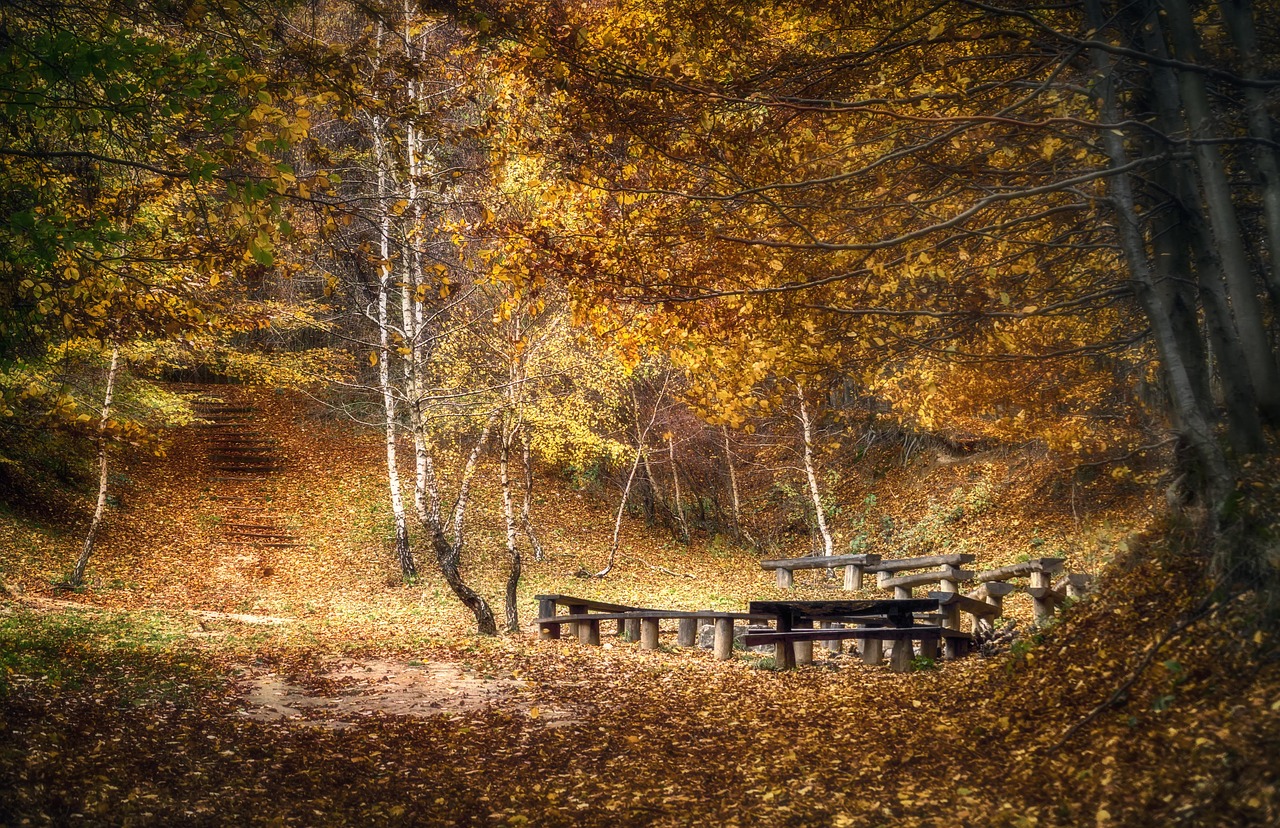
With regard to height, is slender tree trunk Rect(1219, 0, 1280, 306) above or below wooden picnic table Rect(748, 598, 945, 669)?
above

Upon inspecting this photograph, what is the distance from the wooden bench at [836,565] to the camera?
17.1 m

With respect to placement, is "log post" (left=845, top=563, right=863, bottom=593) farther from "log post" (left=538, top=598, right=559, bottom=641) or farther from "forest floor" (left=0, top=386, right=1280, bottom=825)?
"log post" (left=538, top=598, right=559, bottom=641)

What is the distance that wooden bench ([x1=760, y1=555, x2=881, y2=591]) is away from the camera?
17.1 m

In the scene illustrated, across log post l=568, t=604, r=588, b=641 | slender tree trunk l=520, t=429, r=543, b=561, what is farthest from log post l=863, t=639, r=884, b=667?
slender tree trunk l=520, t=429, r=543, b=561

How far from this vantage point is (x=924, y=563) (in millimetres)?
15312

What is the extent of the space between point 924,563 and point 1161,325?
981 centimetres

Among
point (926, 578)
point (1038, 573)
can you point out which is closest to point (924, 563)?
point (926, 578)

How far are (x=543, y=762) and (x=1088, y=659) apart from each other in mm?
3818

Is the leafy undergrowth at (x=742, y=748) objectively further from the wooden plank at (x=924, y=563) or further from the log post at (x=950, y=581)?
the wooden plank at (x=924, y=563)

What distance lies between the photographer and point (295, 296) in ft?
83.7

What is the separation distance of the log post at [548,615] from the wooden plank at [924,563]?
19.7 ft

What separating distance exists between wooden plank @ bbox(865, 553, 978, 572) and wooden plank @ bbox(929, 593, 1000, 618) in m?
2.98

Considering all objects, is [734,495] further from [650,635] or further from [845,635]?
[845,635]

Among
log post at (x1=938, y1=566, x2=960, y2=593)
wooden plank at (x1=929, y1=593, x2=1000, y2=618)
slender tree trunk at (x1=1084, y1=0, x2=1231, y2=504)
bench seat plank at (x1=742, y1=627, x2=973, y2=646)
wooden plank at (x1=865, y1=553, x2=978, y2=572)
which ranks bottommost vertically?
bench seat plank at (x1=742, y1=627, x2=973, y2=646)
